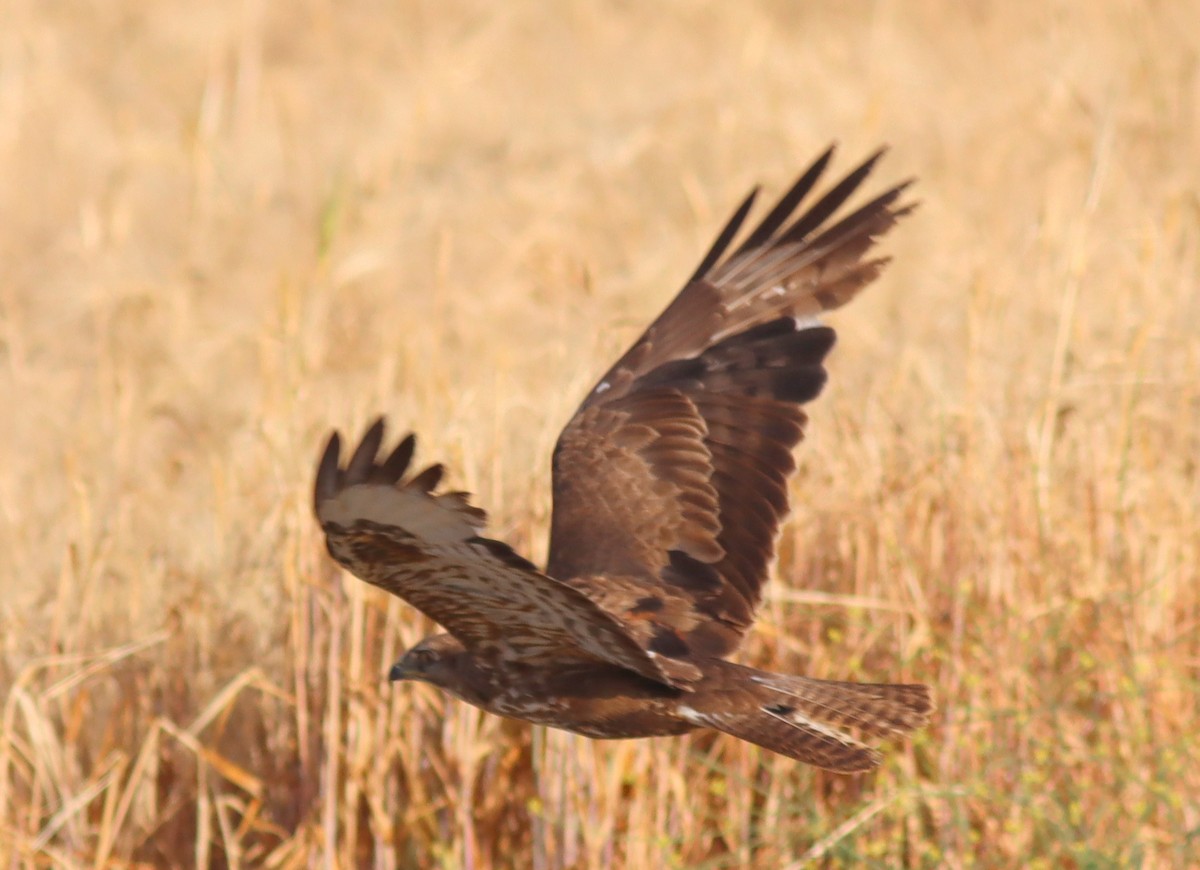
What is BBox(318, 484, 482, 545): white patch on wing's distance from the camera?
11.4 feet

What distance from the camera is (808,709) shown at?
4371 mm

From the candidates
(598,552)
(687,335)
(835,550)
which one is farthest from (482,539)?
(835,550)

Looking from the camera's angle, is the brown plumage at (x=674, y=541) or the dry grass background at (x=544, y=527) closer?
the brown plumage at (x=674, y=541)

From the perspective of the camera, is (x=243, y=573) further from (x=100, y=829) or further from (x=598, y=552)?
(x=598, y=552)

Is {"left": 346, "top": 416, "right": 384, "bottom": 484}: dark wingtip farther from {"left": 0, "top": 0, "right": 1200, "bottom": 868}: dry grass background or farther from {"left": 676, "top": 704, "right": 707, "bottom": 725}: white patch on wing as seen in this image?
{"left": 0, "top": 0, "right": 1200, "bottom": 868}: dry grass background

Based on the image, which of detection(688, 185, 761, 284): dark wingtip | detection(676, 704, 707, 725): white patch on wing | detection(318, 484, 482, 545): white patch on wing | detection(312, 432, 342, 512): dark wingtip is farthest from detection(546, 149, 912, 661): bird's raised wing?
detection(312, 432, 342, 512): dark wingtip

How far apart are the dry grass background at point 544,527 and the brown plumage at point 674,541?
0.36 meters

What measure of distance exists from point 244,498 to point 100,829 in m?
1.21

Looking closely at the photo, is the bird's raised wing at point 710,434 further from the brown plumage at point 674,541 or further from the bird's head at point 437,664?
the bird's head at point 437,664

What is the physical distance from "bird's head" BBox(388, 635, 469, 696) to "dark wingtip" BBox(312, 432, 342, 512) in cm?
103

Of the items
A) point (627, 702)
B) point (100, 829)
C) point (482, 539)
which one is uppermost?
point (482, 539)

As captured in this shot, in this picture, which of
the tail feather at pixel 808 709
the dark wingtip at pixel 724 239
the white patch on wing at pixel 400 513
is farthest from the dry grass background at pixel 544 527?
the white patch on wing at pixel 400 513

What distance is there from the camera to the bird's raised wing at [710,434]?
4.78 meters

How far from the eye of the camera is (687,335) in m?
5.21
